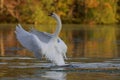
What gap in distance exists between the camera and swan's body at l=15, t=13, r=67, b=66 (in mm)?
15547

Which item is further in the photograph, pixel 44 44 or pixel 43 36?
pixel 43 36

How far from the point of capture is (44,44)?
15.8m

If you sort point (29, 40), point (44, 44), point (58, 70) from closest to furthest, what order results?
point (58, 70) < point (29, 40) < point (44, 44)

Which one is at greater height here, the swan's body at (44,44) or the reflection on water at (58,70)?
the swan's body at (44,44)

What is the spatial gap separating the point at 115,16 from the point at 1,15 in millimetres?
14220

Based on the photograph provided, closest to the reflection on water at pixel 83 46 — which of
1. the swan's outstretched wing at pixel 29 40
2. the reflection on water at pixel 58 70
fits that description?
the reflection on water at pixel 58 70

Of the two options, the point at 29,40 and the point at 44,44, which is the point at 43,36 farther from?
Answer: the point at 29,40

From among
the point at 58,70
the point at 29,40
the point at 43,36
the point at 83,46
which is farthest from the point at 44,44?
the point at 83,46

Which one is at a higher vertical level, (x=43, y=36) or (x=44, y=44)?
(x=43, y=36)

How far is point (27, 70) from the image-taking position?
14.5 meters

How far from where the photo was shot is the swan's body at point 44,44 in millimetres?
15547

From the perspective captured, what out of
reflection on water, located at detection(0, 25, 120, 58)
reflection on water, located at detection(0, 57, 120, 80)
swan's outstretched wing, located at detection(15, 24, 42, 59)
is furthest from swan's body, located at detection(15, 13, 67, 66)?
reflection on water, located at detection(0, 25, 120, 58)

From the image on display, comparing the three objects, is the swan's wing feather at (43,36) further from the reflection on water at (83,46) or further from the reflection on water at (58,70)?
the reflection on water at (83,46)

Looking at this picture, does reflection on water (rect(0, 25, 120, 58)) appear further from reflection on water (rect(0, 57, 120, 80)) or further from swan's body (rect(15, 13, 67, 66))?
swan's body (rect(15, 13, 67, 66))
